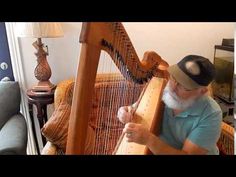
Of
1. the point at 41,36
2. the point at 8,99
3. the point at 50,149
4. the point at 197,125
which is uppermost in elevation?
the point at 41,36

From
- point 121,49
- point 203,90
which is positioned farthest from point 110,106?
point 121,49

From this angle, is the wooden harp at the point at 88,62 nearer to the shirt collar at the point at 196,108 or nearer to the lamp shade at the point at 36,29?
the shirt collar at the point at 196,108

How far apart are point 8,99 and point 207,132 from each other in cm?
152

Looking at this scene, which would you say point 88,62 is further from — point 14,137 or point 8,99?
point 8,99

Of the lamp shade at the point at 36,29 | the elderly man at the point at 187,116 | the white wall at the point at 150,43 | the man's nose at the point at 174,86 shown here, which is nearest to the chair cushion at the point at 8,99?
the white wall at the point at 150,43

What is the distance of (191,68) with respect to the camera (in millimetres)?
1068

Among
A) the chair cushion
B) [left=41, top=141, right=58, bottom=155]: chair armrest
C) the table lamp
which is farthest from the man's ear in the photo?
A: the chair cushion

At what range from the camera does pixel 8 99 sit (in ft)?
6.54

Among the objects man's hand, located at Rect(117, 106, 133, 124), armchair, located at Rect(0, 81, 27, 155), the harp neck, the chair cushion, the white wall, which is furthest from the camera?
the white wall

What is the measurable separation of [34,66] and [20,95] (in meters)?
0.27

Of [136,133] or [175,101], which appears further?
[175,101]

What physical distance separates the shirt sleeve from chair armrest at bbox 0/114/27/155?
902 mm

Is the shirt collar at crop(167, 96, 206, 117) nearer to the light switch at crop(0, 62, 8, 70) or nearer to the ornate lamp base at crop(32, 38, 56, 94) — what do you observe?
the ornate lamp base at crop(32, 38, 56, 94)

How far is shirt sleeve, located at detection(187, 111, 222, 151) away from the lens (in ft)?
3.57
